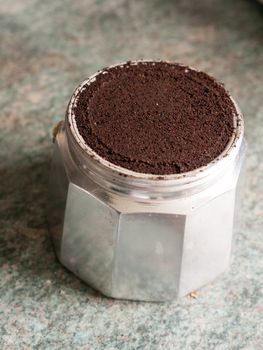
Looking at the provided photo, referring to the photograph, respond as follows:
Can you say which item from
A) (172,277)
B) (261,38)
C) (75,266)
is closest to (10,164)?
(75,266)

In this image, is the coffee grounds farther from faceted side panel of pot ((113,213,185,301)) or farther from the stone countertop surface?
the stone countertop surface

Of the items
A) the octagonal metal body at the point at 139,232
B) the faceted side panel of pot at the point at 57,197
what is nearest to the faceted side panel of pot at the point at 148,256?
the octagonal metal body at the point at 139,232

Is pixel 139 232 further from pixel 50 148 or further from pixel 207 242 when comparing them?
pixel 50 148

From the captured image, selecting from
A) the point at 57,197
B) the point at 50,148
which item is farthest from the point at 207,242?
the point at 50,148

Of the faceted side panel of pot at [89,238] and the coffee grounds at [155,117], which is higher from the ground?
the coffee grounds at [155,117]

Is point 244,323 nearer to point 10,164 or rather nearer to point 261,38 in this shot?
point 10,164

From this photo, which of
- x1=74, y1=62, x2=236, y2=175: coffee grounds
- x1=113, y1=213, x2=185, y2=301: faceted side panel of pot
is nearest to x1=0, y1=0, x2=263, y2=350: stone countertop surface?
x1=113, y1=213, x2=185, y2=301: faceted side panel of pot

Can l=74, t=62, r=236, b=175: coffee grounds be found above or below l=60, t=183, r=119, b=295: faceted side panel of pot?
above

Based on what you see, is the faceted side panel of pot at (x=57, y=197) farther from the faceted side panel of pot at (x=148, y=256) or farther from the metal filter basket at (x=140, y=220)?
the faceted side panel of pot at (x=148, y=256)
